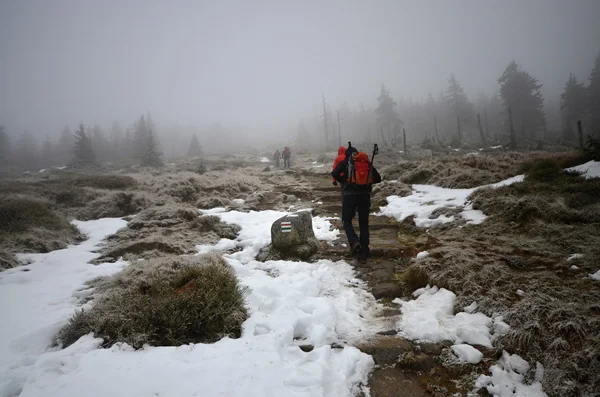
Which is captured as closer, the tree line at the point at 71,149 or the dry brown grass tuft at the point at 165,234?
the dry brown grass tuft at the point at 165,234

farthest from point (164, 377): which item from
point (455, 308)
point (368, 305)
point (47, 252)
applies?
point (47, 252)

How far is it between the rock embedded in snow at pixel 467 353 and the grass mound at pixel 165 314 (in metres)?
2.65

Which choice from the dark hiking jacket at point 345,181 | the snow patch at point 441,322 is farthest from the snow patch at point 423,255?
the dark hiking jacket at point 345,181

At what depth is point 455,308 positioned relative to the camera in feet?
12.6

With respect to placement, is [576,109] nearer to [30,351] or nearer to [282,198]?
[282,198]

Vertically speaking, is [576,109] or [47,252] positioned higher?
[576,109]

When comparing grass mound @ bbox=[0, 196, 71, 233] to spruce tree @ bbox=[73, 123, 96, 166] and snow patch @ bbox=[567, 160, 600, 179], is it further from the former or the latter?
spruce tree @ bbox=[73, 123, 96, 166]

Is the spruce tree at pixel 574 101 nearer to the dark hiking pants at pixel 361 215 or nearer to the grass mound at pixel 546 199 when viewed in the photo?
the grass mound at pixel 546 199

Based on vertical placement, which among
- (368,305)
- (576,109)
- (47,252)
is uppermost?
(576,109)

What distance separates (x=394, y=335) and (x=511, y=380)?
122 cm

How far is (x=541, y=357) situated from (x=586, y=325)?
60cm

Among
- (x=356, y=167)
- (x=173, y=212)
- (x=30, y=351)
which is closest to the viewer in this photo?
(x=30, y=351)

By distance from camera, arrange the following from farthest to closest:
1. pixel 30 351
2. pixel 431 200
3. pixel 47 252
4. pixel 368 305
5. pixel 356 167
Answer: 1. pixel 431 200
2. pixel 47 252
3. pixel 356 167
4. pixel 368 305
5. pixel 30 351

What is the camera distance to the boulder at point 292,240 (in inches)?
252
